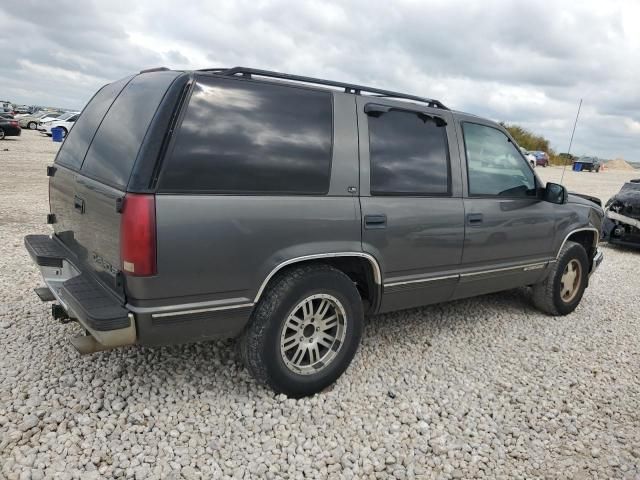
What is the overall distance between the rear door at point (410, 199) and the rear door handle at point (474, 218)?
0.09 meters

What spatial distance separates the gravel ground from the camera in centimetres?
266

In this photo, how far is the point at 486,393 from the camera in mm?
3557

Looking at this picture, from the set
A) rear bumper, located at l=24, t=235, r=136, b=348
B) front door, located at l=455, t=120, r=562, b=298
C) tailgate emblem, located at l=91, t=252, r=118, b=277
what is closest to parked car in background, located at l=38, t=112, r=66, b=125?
rear bumper, located at l=24, t=235, r=136, b=348

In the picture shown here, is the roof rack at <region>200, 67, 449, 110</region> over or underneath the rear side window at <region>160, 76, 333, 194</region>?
over

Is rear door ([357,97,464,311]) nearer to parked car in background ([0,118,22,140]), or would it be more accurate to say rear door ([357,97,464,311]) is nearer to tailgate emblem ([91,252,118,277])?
tailgate emblem ([91,252,118,277])

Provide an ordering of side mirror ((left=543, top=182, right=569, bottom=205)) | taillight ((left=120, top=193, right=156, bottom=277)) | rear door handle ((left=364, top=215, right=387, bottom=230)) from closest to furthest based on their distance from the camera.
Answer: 1. taillight ((left=120, top=193, right=156, bottom=277))
2. rear door handle ((left=364, top=215, right=387, bottom=230))
3. side mirror ((left=543, top=182, right=569, bottom=205))

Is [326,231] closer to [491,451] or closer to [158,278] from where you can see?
[158,278]

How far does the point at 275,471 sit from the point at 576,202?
4140 mm

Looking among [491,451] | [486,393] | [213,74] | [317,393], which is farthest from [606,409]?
[213,74]

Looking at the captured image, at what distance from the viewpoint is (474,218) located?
399cm

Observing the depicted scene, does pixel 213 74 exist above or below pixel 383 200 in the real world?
above

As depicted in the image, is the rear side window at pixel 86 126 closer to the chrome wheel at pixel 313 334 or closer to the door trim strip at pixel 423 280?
the chrome wheel at pixel 313 334

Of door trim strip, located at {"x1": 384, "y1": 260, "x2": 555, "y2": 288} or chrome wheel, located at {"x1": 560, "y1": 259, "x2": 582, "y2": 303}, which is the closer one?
door trim strip, located at {"x1": 384, "y1": 260, "x2": 555, "y2": 288}

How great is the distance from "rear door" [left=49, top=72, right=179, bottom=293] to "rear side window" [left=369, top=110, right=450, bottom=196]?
4.68ft
